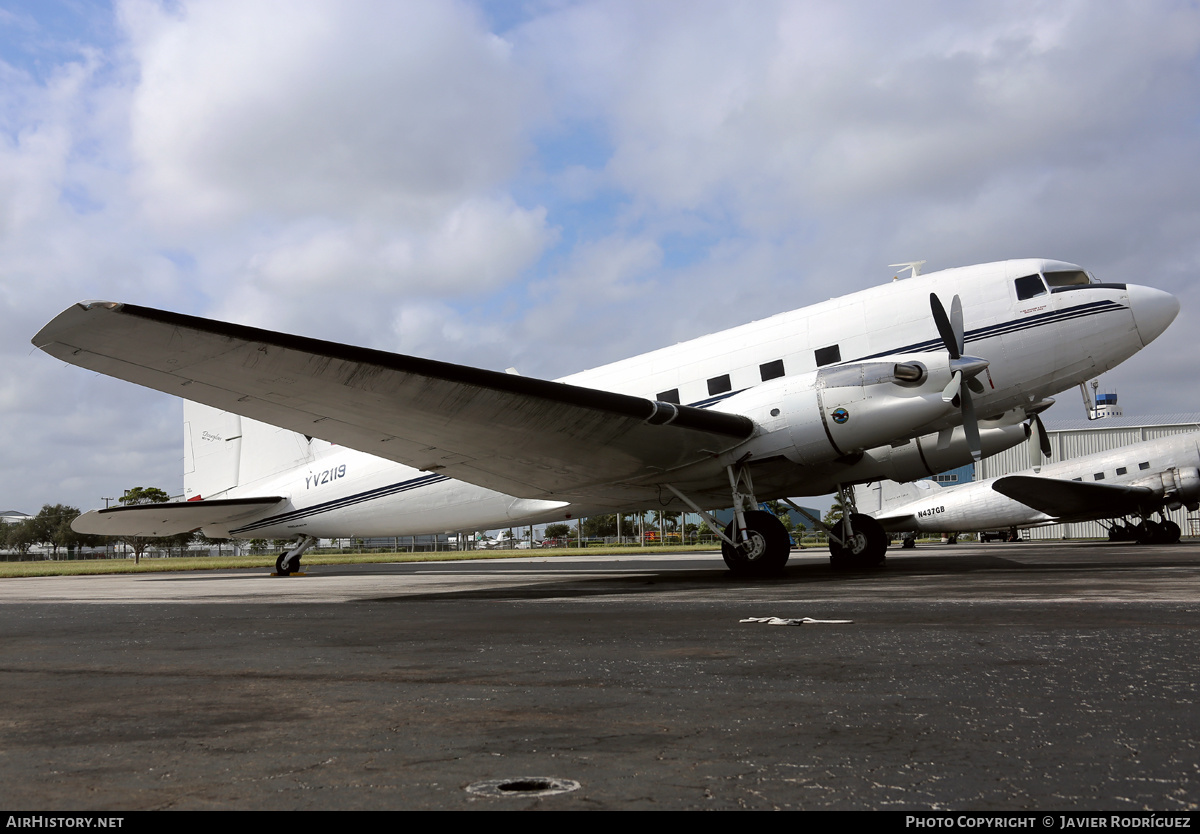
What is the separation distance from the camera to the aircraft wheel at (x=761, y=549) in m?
12.9

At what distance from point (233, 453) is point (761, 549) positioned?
15.2m

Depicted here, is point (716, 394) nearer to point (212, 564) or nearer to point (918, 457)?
point (918, 457)

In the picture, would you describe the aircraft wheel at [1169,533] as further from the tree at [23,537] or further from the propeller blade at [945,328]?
the tree at [23,537]

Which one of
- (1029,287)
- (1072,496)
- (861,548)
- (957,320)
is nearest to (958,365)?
(957,320)

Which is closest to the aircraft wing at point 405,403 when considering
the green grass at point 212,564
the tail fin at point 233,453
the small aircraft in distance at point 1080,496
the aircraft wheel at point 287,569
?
the tail fin at point 233,453

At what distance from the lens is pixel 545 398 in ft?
37.6

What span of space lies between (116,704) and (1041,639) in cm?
515

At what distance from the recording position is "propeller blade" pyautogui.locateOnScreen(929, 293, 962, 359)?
12.9 m

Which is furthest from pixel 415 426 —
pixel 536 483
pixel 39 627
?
pixel 39 627

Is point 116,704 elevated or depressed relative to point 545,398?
depressed

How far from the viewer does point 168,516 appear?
1878cm

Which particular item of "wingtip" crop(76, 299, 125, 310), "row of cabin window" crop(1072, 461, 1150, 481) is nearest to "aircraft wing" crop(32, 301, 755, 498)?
"wingtip" crop(76, 299, 125, 310)

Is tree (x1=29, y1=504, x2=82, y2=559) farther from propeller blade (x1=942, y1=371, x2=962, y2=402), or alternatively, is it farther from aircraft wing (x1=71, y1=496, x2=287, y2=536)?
propeller blade (x1=942, y1=371, x2=962, y2=402)
